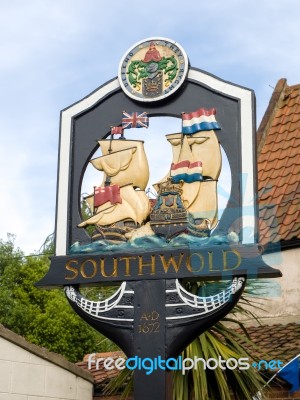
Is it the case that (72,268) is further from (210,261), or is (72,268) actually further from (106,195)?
(210,261)

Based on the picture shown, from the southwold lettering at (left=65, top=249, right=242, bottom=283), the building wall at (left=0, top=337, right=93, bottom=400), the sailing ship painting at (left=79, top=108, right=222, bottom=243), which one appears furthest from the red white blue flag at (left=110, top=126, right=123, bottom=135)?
the building wall at (left=0, top=337, right=93, bottom=400)

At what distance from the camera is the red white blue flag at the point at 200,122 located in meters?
11.3

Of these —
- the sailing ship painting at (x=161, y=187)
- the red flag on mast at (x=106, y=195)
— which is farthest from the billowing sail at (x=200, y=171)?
the red flag on mast at (x=106, y=195)

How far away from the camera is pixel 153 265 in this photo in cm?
1093

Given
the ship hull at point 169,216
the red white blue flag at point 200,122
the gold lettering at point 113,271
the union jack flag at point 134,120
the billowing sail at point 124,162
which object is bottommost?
the gold lettering at point 113,271

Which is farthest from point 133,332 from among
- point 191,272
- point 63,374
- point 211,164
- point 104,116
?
point 63,374

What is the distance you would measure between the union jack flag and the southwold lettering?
186 centimetres

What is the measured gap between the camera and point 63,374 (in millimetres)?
14859

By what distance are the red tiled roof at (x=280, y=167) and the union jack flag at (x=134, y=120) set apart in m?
5.42

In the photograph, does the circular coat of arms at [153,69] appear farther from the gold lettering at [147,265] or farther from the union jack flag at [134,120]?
the gold lettering at [147,265]

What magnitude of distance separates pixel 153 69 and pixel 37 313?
58.1 feet

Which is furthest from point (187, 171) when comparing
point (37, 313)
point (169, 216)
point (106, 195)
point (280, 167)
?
point (37, 313)

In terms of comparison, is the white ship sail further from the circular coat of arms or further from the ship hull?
the circular coat of arms

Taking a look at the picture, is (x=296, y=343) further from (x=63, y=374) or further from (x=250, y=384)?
(x=63, y=374)
